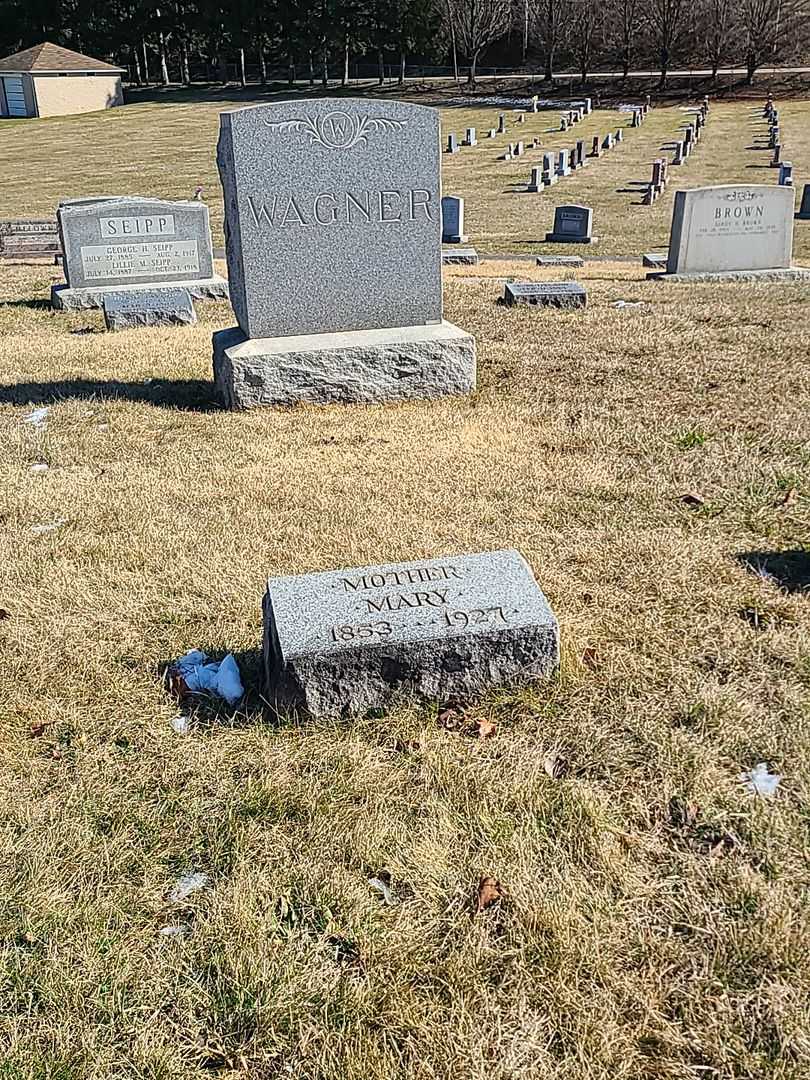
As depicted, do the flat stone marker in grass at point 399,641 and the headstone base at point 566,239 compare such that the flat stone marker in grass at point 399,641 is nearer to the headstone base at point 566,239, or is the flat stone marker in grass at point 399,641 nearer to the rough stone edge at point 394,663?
the rough stone edge at point 394,663

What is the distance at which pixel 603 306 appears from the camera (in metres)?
9.42

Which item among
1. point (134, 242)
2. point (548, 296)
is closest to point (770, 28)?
point (548, 296)

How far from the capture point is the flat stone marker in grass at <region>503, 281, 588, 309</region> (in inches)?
363

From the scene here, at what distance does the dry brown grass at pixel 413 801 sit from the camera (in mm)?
1990

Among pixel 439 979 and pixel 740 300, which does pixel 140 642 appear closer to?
pixel 439 979

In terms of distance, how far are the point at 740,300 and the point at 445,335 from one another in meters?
4.64

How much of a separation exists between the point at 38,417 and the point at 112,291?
184 inches

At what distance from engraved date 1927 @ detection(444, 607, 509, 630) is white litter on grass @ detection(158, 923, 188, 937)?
3.93 feet

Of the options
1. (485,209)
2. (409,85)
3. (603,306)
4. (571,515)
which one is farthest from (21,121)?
(571,515)

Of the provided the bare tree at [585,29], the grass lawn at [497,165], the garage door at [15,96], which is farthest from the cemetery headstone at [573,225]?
the garage door at [15,96]

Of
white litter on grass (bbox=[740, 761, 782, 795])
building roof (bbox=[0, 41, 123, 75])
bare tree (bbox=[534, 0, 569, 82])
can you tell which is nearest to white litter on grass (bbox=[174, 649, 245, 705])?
white litter on grass (bbox=[740, 761, 782, 795])

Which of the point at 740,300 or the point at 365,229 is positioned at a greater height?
the point at 365,229

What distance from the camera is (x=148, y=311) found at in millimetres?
9234

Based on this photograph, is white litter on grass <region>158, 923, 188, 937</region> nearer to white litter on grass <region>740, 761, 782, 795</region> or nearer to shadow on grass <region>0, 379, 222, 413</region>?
white litter on grass <region>740, 761, 782, 795</region>
